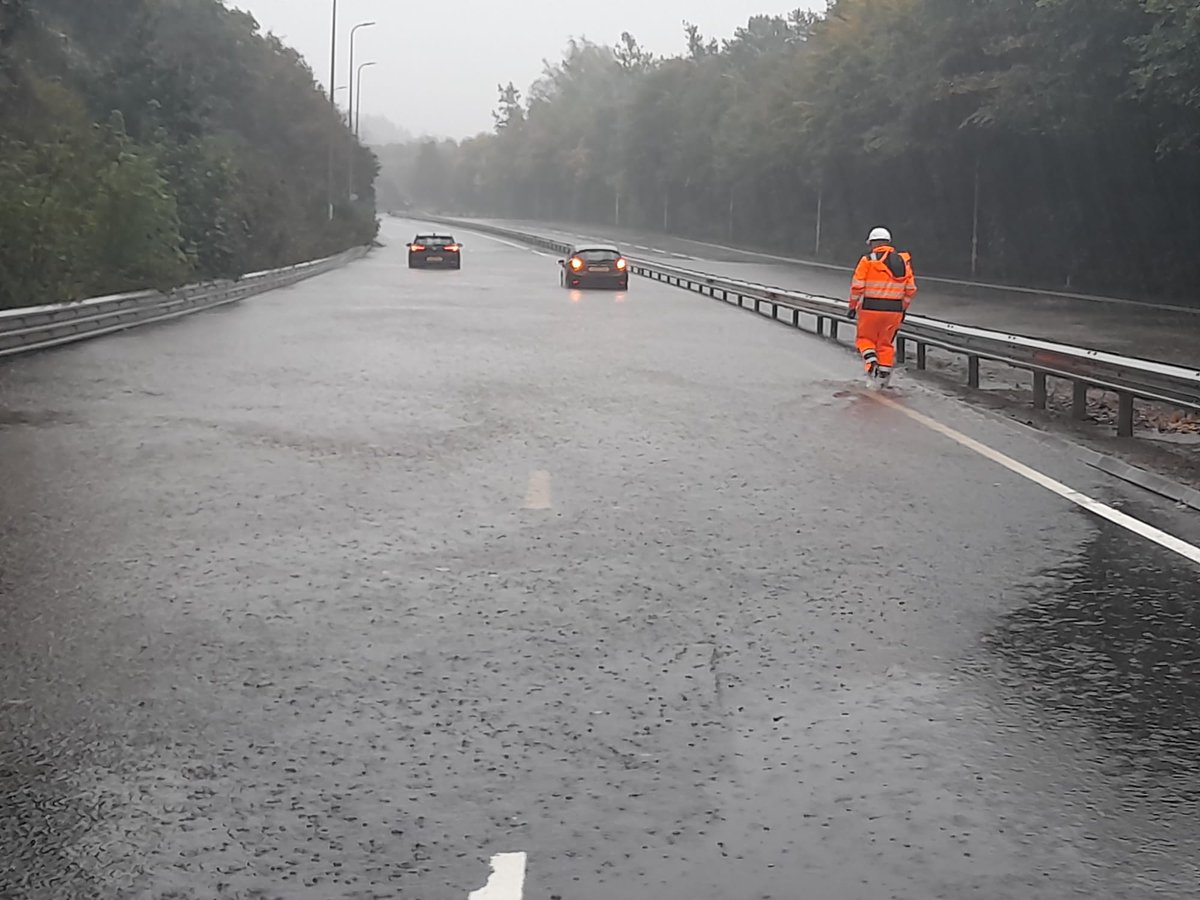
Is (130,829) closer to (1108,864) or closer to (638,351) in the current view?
(1108,864)

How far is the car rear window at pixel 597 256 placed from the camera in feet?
145

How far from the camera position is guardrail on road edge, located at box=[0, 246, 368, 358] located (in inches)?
839

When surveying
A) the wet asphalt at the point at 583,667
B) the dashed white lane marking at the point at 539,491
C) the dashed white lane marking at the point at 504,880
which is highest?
the dashed white lane marking at the point at 539,491

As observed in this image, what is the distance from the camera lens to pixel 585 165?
158m

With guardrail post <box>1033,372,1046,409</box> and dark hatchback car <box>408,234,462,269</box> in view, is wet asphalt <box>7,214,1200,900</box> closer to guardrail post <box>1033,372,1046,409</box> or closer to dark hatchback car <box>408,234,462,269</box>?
guardrail post <box>1033,372,1046,409</box>

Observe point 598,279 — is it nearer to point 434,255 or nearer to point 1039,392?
point 434,255

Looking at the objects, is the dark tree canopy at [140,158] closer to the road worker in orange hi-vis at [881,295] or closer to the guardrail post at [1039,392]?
the road worker in orange hi-vis at [881,295]

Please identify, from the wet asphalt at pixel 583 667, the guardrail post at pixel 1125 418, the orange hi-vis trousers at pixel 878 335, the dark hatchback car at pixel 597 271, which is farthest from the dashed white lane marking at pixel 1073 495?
the dark hatchback car at pixel 597 271

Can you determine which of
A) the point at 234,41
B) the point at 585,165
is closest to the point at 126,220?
the point at 234,41

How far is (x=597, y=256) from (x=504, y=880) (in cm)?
4032

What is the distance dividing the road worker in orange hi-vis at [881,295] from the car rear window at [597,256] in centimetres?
2679

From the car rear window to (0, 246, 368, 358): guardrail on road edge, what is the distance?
9.05 meters

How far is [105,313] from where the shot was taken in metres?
25.5

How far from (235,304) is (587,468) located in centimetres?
2317
